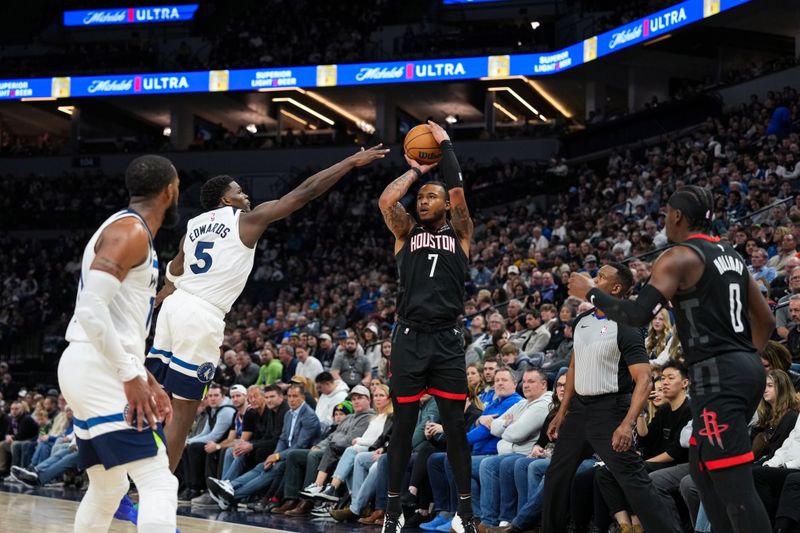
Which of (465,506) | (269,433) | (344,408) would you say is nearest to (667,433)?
(465,506)

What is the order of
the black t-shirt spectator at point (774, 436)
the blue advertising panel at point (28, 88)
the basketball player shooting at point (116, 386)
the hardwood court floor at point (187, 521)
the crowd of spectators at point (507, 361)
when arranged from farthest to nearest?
the blue advertising panel at point (28, 88)
the hardwood court floor at point (187, 521)
the crowd of spectators at point (507, 361)
the black t-shirt spectator at point (774, 436)
the basketball player shooting at point (116, 386)

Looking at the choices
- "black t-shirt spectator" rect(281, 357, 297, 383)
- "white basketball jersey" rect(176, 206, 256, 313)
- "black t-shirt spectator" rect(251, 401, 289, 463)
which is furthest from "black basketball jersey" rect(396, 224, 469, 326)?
"black t-shirt spectator" rect(281, 357, 297, 383)

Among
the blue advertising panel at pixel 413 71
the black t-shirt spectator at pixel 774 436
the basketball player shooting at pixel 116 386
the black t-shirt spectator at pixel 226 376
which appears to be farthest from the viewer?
the blue advertising panel at pixel 413 71

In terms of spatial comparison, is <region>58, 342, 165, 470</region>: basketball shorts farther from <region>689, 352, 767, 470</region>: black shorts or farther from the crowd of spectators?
the crowd of spectators

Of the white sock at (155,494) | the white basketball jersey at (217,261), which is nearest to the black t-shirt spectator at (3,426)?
the white basketball jersey at (217,261)

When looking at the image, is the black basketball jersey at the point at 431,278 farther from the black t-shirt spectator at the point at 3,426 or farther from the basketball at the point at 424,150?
the black t-shirt spectator at the point at 3,426

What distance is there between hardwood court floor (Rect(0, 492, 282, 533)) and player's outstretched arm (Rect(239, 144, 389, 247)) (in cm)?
313

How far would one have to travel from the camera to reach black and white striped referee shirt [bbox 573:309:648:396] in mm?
6312

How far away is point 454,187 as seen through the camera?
20.6 ft

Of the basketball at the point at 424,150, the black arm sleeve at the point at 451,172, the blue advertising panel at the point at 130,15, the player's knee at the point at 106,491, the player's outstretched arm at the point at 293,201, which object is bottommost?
the player's knee at the point at 106,491

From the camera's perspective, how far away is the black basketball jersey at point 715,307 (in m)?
4.64

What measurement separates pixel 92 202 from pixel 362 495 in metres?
24.6

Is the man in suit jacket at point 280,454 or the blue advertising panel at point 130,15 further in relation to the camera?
the blue advertising panel at point 130,15

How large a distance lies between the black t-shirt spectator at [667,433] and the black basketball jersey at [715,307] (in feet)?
9.10
